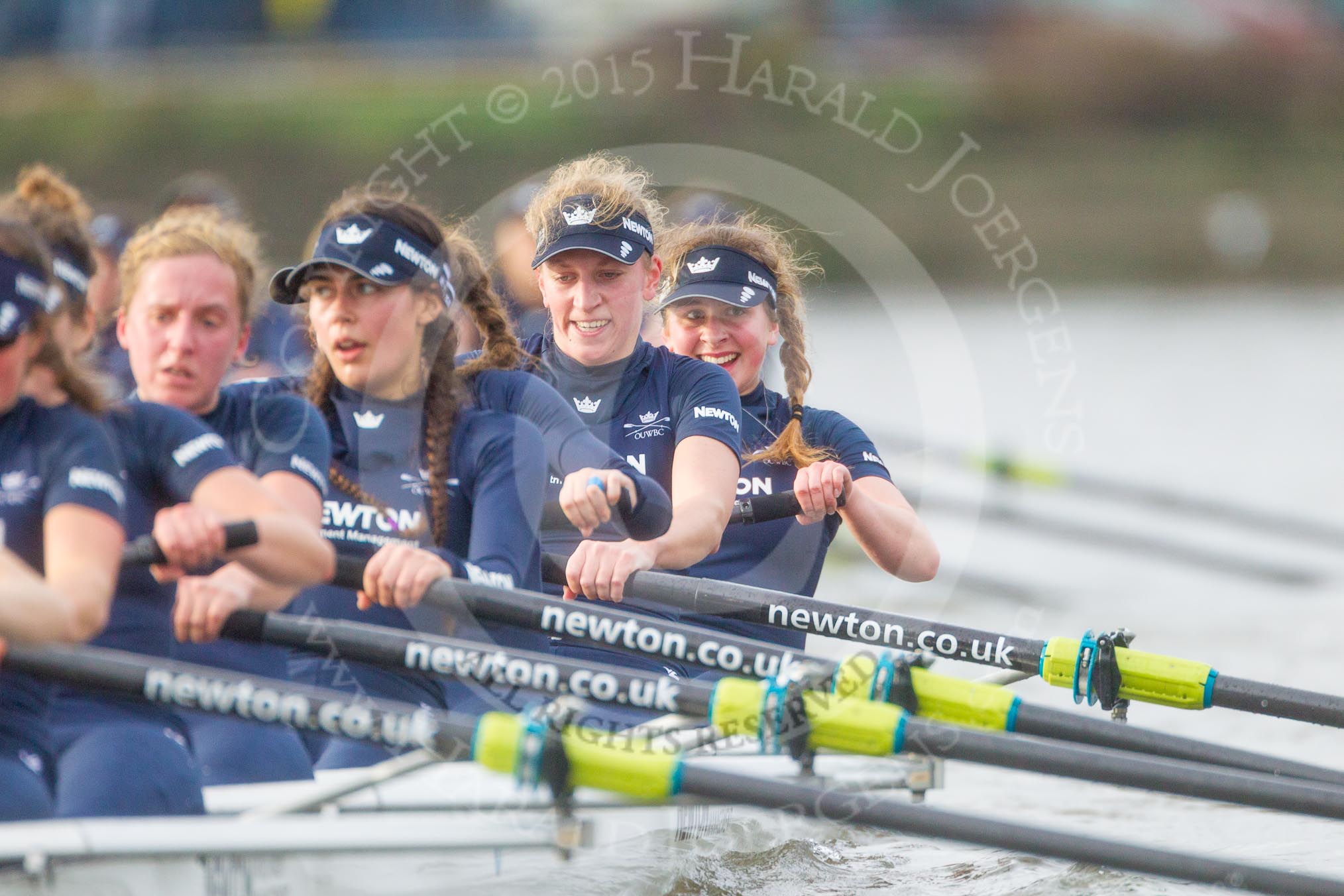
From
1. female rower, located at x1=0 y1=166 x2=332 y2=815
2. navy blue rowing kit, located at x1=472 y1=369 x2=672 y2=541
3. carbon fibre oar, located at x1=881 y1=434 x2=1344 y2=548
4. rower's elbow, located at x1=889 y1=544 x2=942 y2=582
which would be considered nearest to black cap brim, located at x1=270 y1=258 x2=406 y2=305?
navy blue rowing kit, located at x1=472 y1=369 x2=672 y2=541

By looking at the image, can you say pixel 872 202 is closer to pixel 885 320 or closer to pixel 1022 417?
pixel 885 320

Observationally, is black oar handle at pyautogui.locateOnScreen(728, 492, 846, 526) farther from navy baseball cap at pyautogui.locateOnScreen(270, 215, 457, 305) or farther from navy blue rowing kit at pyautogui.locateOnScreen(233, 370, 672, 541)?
navy baseball cap at pyautogui.locateOnScreen(270, 215, 457, 305)

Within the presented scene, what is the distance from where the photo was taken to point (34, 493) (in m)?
3.00

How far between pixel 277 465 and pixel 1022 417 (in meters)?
11.7

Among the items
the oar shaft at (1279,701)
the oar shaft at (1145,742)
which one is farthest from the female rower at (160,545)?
the oar shaft at (1279,701)

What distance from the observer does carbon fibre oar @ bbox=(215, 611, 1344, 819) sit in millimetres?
3391

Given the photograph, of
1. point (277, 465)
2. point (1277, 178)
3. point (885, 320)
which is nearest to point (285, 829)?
point (277, 465)

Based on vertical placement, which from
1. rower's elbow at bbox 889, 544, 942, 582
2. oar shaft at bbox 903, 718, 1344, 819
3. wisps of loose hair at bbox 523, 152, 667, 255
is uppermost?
wisps of loose hair at bbox 523, 152, 667, 255

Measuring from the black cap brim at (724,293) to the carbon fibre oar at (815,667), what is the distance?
106 cm

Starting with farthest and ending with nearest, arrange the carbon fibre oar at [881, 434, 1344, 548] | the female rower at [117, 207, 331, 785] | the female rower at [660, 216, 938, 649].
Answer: the carbon fibre oar at [881, 434, 1344, 548] → the female rower at [660, 216, 938, 649] → the female rower at [117, 207, 331, 785]

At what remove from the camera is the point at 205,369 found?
3.59m

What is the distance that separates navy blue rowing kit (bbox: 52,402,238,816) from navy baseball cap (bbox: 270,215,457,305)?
1.66 feet

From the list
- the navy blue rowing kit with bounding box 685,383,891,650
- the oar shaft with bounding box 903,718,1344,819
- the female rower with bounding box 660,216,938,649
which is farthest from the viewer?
the navy blue rowing kit with bounding box 685,383,891,650

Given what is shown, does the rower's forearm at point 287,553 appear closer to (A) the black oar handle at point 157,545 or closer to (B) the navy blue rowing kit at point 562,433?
(A) the black oar handle at point 157,545
